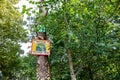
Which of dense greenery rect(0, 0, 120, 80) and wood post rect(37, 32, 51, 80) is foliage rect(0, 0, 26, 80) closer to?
dense greenery rect(0, 0, 120, 80)

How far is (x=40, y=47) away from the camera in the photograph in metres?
3.77

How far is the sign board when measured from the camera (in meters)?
3.74

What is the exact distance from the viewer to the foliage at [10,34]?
9.03m

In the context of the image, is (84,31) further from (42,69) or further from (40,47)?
(42,69)

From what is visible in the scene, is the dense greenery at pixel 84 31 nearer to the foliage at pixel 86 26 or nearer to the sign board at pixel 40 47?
the foliage at pixel 86 26

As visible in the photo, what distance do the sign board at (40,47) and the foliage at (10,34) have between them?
5274 millimetres

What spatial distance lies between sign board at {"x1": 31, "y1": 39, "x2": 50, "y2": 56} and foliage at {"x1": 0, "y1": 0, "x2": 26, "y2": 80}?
5274mm

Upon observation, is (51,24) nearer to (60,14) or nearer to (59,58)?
(60,14)

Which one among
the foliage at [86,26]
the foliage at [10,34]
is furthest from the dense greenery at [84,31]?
the foliage at [10,34]

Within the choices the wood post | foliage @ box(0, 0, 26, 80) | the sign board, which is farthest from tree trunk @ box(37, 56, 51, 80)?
foliage @ box(0, 0, 26, 80)

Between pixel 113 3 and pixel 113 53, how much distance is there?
33.8 inches

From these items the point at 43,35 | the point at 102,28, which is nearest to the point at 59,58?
the point at 43,35

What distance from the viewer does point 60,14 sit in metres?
3.59

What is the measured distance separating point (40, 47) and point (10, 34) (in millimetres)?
5976
